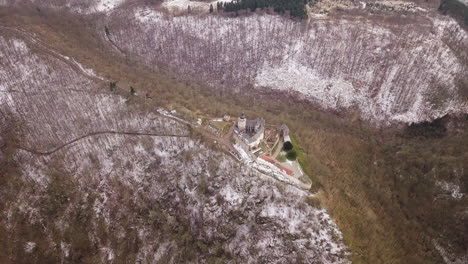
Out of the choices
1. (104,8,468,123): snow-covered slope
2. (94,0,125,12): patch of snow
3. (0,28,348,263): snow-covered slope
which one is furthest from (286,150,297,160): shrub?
(94,0,125,12): patch of snow

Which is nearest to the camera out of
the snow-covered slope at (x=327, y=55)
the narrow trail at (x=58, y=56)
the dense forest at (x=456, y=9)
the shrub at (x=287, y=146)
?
the shrub at (x=287, y=146)

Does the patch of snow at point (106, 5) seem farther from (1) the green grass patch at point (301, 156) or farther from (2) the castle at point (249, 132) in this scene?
(1) the green grass patch at point (301, 156)

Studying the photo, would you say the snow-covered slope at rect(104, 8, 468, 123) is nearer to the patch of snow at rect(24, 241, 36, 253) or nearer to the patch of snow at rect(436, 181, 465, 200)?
the patch of snow at rect(436, 181, 465, 200)

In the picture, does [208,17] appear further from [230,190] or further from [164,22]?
[230,190]

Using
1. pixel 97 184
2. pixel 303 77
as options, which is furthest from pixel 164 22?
pixel 97 184

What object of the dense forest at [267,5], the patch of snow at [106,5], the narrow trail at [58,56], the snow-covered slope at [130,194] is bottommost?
the snow-covered slope at [130,194]

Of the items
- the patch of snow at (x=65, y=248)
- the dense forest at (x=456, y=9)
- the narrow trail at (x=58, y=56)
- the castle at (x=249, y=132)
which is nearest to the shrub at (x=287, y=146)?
the castle at (x=249, y=132)

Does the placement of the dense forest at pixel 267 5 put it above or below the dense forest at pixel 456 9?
below
